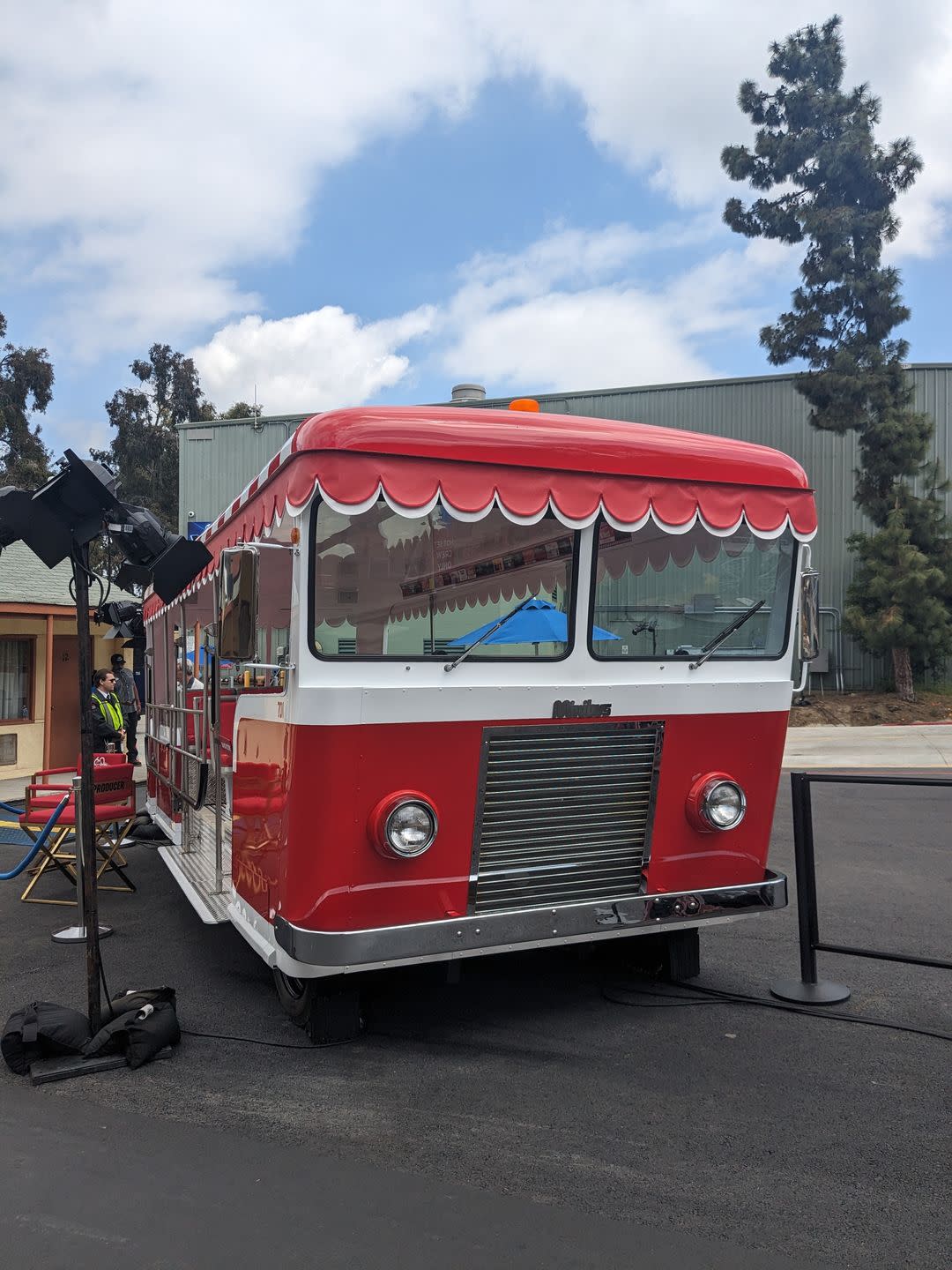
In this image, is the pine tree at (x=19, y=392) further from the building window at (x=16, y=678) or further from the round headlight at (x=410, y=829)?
the round headlight at (x=410, y=829)

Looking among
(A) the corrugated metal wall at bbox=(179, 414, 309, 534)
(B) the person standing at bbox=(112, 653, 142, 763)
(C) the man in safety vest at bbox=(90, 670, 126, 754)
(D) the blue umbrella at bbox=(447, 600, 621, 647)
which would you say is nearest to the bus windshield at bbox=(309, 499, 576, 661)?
(D) the blue umbrella at bbox=(447, 600, 621, 647)

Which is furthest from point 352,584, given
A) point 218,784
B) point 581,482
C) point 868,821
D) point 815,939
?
point 868,821

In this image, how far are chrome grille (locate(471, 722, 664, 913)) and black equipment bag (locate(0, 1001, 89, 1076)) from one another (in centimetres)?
186

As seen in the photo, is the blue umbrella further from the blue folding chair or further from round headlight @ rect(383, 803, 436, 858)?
the blue folding chair

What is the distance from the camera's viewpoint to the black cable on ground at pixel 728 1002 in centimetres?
500

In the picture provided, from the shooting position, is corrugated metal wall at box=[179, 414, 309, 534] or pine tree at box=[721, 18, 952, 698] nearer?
pine tree at box=[721, 18, 952, 698]

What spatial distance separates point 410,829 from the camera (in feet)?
14.2

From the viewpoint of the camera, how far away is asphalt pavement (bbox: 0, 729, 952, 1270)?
3172mm

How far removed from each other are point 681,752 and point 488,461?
1661mm

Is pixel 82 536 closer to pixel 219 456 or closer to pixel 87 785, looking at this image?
pixel 87 785

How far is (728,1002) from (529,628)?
7.52ft

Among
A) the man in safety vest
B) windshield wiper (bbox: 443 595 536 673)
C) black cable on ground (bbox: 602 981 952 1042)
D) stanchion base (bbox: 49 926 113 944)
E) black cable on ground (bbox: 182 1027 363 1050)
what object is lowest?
stanchion base (bbox: 49 926 113 944)

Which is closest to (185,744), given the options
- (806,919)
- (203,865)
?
(203,865)

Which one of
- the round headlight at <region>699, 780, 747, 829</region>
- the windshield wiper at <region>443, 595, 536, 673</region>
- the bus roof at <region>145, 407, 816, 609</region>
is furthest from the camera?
the round headlight at <region>699, 780, 747, 829</region>
